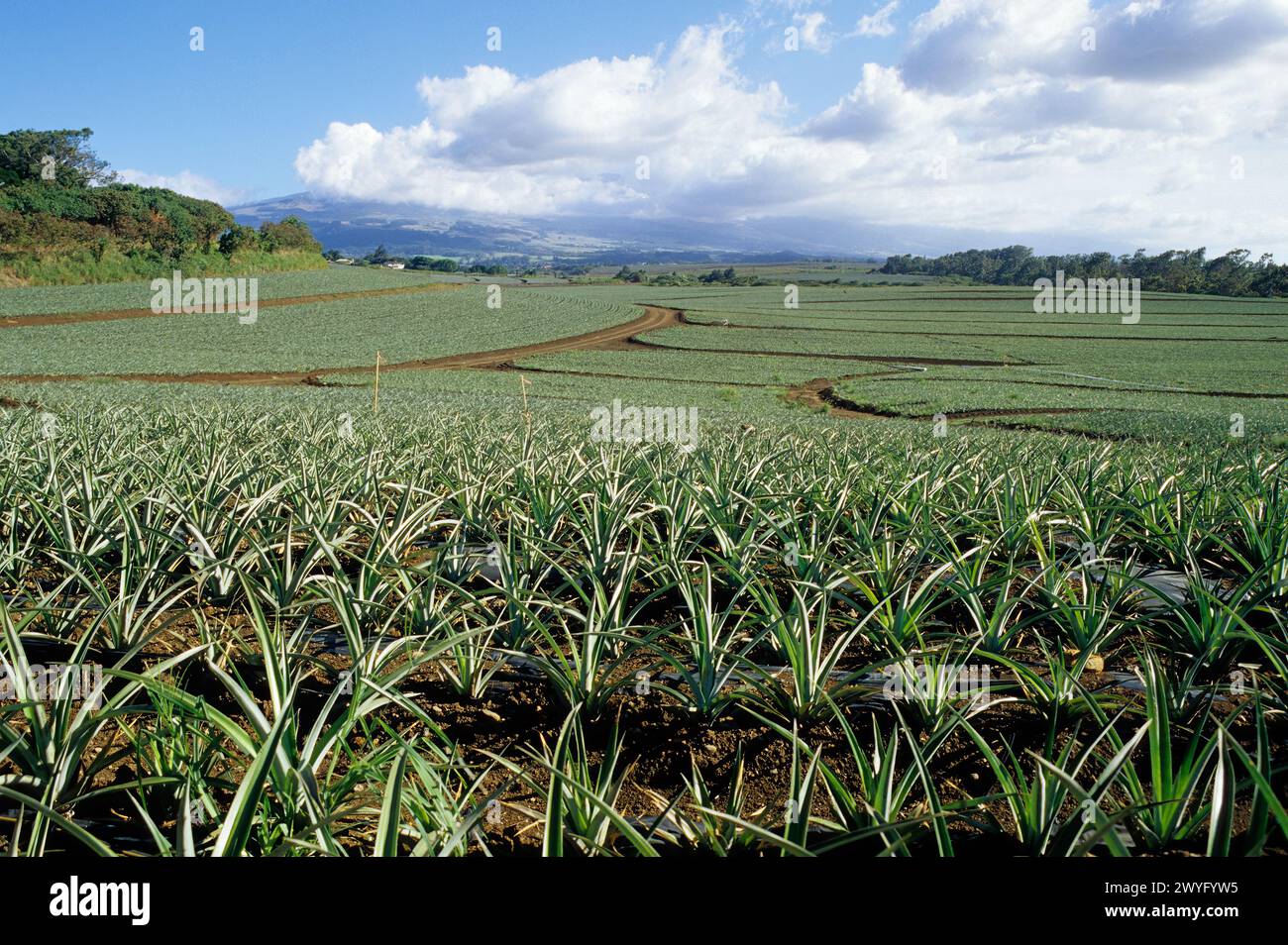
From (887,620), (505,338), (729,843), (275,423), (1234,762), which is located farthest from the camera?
(505,338)

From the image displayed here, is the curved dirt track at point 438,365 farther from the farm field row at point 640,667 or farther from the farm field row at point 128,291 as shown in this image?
the farm field row at point 640,667

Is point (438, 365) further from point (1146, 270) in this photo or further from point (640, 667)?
point (1146, 270)

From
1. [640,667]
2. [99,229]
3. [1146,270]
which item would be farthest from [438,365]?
[1146,270]

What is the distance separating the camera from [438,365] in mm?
42594

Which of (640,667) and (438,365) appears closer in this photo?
(640,667)

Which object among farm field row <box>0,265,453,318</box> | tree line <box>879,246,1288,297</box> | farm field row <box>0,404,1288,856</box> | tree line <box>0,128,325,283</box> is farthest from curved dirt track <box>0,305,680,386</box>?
tree line <box>879,246,1288,297</box>

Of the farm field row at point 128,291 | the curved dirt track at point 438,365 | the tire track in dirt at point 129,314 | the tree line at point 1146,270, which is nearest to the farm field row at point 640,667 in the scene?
the curved dirt track at point 438,365

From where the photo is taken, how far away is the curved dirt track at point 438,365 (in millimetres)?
31734

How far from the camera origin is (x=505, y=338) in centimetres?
5262

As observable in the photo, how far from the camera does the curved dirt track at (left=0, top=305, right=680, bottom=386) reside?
3173 cm

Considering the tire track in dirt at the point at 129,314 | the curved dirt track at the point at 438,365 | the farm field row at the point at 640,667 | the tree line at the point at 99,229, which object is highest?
the tree line at the point at 99,229
